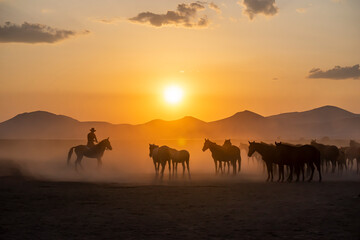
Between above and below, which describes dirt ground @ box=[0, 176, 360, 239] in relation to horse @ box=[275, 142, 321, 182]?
below

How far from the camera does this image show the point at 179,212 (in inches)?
573

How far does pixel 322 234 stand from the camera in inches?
448

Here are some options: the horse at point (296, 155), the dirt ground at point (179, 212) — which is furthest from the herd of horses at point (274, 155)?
the dirt ground at point (179, 212)

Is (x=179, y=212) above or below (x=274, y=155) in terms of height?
below

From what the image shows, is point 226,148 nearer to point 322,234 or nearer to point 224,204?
point 224,204

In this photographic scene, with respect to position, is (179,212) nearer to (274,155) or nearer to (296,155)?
(296,155)

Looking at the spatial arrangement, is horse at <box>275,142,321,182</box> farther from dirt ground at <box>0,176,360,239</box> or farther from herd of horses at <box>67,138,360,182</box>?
dirt ground at <box>0,176,360,239</box>

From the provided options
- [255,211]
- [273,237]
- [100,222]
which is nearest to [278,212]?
[255,211]

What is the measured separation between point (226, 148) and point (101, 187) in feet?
40.9

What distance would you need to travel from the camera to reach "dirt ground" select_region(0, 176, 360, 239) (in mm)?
11578

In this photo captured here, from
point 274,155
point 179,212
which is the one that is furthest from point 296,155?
point 179,212

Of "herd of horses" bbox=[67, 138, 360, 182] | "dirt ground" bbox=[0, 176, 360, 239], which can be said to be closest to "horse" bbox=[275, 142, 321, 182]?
"herd of horses" bbox=[67, 138, 360, 182]

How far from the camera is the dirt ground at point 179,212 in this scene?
1158 centimetres

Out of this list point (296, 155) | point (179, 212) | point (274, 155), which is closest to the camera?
point (179, 212)
